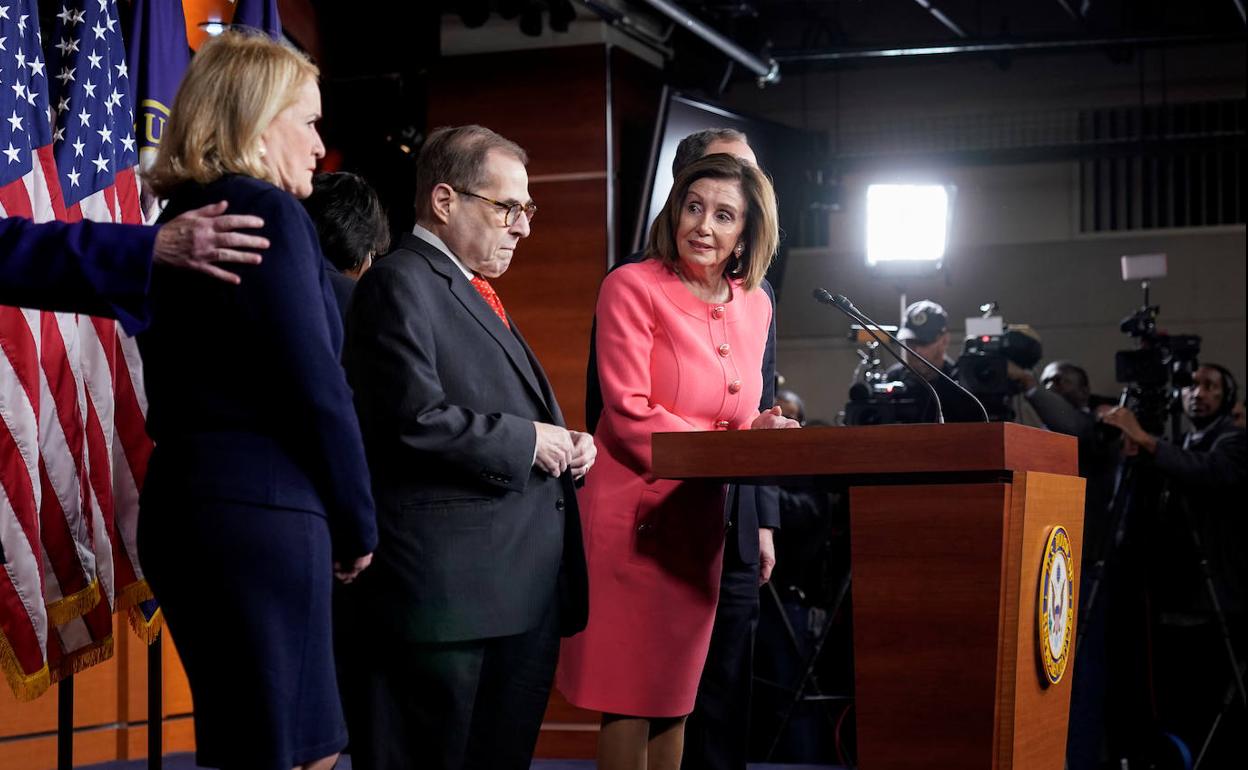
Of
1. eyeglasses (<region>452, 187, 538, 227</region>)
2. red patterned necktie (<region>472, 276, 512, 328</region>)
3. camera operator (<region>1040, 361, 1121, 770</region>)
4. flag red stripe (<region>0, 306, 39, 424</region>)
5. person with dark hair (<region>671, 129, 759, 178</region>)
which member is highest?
person with dark hair (<region>671, 129, 759, 178</region>)

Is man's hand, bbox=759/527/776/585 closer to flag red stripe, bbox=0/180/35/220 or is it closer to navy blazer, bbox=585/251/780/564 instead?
navy blazer, bbox=585/251/780/564

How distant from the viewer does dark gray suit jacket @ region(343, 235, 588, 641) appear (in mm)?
2000

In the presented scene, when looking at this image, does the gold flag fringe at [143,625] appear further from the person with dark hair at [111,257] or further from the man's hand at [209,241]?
the man's hand at [209,241]

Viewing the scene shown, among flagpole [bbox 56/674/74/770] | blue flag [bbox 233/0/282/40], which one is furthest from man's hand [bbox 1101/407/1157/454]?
flagpole [bbox 56/674/74/770]

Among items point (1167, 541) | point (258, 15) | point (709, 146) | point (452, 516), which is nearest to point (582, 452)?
point (452, 516)

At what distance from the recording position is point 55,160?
304 cm

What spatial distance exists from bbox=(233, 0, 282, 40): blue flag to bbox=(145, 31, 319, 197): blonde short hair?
6.79 ft

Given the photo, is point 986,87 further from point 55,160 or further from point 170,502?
point 170,502

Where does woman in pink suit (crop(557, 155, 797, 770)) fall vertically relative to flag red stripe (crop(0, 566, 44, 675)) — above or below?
above

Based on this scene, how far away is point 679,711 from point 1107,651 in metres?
3.04

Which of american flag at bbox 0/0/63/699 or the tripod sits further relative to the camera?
the tripod

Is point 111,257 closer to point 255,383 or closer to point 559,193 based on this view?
point 255,383

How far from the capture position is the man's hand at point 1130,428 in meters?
4.77

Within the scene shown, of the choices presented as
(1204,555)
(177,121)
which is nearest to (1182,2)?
(1204,555)
